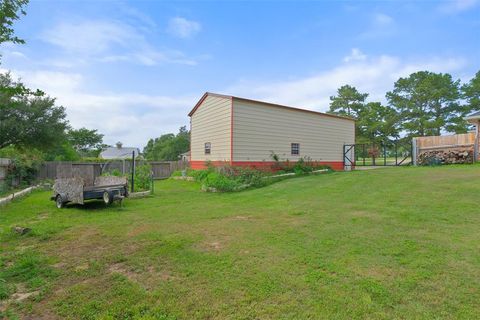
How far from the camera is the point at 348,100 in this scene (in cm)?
3353

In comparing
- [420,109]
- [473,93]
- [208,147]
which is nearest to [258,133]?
[208,147]

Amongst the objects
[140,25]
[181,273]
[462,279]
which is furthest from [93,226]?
[140,25]

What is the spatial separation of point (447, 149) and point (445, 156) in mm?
564

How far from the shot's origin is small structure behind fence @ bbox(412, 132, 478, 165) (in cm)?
1592

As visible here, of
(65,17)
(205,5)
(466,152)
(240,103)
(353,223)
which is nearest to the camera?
(353,223)

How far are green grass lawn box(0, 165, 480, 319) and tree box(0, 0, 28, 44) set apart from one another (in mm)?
2923

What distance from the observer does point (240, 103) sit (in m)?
13.5

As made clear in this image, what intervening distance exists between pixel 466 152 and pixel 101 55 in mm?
20369

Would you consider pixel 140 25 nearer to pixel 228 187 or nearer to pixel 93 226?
pixel 228 187

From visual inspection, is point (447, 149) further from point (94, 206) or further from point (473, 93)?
point (94, 206)

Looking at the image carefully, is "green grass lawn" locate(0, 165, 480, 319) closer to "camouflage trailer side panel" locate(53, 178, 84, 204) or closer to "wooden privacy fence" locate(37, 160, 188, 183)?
"camouflage trailer side panel" locate(53, 178, 84, 204)

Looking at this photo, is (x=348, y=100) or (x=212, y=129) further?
(x=348, y=100)

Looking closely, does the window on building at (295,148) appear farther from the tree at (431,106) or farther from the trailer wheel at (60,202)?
the tree at (431,106)

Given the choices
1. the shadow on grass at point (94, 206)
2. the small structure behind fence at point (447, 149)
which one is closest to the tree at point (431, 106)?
the small structure behind fence at point (447, 149)
